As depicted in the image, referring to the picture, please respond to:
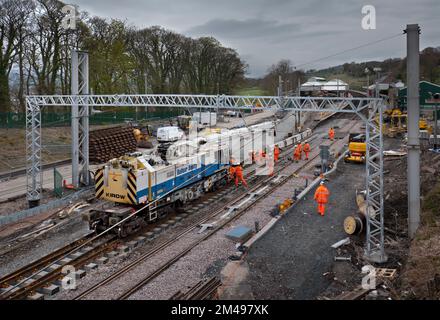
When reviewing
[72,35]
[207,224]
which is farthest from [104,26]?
[207,224]

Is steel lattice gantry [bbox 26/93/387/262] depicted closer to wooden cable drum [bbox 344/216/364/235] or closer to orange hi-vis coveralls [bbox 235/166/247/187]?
wooden cable drum [bbox 344/216/364/235]

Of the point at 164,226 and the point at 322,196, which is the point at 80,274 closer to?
the point at 164,226

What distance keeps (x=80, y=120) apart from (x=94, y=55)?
68.2ft

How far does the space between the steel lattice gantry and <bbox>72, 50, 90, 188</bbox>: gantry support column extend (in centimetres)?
5

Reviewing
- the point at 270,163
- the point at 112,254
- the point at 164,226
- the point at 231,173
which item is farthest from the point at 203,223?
the point at 270,163

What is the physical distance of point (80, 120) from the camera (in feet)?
69.7

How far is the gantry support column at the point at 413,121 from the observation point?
36.8 feet

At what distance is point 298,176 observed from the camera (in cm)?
2225

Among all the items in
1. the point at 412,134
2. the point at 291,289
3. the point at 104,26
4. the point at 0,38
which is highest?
the point at 104,26

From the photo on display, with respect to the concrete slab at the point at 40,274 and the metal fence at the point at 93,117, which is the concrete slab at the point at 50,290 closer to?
the concrete slab at the point at 40,274

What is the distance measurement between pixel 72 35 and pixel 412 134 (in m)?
34.9

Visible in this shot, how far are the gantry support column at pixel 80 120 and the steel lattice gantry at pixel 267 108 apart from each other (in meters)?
0.05

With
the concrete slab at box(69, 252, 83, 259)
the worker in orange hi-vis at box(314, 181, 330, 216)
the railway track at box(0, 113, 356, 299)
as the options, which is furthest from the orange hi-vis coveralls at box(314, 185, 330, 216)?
the concrete slab at box(69, 252, 83, 259)
